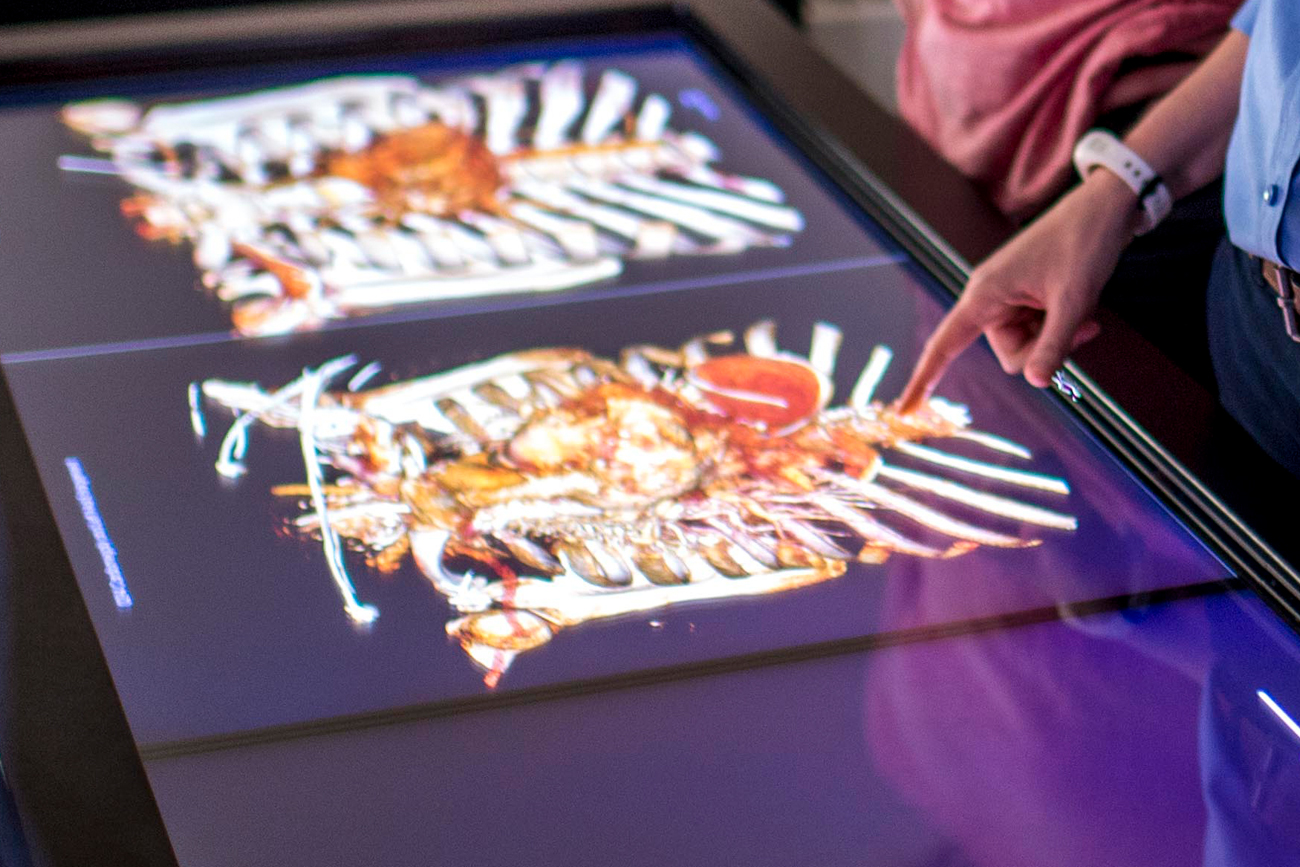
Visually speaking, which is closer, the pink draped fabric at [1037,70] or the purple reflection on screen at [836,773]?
the purple reflection on screen at [836,773]

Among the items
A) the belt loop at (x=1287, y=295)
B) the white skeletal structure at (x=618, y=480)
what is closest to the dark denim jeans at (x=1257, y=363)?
the belt loop at (x=1287, y=295)

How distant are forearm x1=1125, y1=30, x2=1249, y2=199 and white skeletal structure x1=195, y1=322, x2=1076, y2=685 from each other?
0.27m

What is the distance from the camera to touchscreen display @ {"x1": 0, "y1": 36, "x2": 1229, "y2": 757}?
938 mm

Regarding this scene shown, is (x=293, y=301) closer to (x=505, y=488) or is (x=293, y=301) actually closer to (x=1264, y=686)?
(x=505, y=488)

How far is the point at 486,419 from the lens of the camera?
3.86 ft

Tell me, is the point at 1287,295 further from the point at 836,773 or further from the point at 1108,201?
the point at 836,773

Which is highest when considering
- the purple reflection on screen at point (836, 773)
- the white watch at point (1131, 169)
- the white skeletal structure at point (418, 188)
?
the white watch at point (1131, 169)

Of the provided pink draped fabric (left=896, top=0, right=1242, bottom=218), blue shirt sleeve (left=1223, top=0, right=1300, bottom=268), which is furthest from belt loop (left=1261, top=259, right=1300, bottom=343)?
pink draped fabric (left=896, top=0, right=1242, bottom=218)

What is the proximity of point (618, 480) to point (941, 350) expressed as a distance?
30 cm

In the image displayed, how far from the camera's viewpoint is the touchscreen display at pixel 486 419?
36.9 inches

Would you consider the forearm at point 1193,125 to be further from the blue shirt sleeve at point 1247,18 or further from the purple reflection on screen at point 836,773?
the purple reflection on screen at point 836,773

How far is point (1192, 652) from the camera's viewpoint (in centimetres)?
91

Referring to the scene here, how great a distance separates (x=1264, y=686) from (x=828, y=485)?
352mm

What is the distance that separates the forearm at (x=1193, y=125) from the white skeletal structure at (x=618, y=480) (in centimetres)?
27
